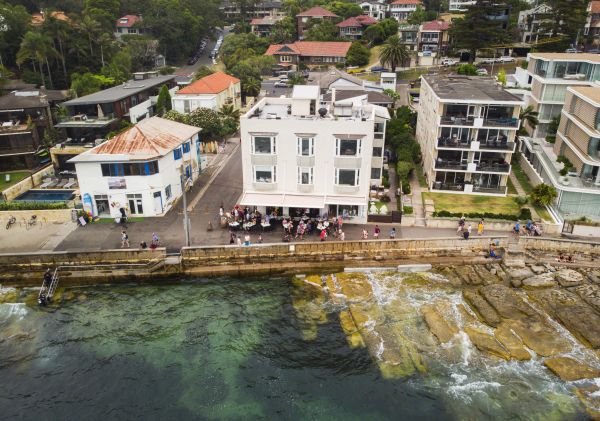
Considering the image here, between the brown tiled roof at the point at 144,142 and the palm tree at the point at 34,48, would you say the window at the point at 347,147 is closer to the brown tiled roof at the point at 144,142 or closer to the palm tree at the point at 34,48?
the brown tiled roof at the point at 144,142

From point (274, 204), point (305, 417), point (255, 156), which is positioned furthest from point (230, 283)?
point (305, 417)

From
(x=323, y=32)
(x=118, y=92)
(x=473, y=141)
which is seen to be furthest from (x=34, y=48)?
(x=323, y=32)

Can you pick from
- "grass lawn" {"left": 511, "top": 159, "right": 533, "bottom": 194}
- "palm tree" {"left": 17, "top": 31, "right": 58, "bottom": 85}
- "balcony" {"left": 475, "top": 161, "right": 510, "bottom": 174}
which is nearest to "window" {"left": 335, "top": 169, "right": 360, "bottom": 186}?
"balcony" {"left": 475, "top": 161, "right": 510, "bottom": 174}

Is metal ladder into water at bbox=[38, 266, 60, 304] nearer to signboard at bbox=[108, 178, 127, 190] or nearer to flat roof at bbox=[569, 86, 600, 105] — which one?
signboard at bbox=[108, 178, 127, 190]

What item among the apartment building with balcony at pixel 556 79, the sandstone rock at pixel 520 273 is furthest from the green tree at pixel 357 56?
the sandstone rock at pixel 520 273

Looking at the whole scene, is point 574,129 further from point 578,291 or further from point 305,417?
point 305,417
